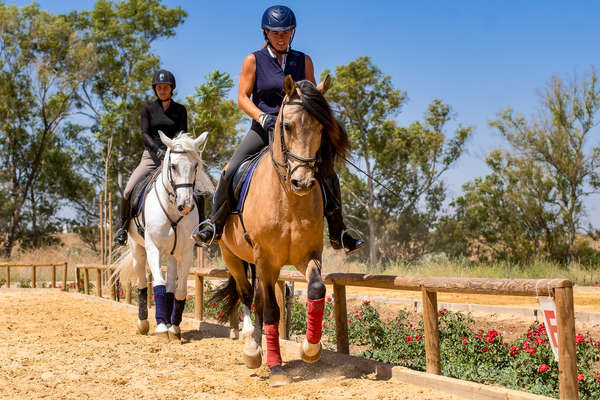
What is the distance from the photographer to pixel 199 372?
518cm

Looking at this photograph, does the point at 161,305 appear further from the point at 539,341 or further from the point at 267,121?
the point at 539,341

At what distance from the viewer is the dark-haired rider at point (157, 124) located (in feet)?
25.8

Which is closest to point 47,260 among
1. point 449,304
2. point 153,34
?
point 153,34

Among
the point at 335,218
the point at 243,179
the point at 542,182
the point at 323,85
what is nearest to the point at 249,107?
the point at 243,179

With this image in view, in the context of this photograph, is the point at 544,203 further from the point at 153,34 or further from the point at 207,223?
the point at 153,34

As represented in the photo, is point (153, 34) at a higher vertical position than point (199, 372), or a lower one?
higher

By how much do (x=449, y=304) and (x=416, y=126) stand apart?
16.5 metres

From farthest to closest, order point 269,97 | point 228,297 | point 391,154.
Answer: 1. point 391,154
2. point 228,297
3. point 269,97

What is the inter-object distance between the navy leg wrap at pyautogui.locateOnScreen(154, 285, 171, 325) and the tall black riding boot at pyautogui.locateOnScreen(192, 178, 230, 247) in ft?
6.60

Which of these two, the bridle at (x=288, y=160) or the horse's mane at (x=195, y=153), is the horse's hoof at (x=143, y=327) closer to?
the horse's mane at (x=195, y=153)

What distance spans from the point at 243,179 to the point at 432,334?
2.12 meters

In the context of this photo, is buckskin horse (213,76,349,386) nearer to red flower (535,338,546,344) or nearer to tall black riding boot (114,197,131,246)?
red flower (535,338,546,344)

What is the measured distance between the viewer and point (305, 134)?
165 inches

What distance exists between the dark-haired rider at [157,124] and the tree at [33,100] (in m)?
26.4
